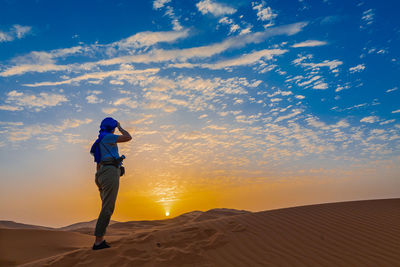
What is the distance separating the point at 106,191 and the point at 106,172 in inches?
14.3

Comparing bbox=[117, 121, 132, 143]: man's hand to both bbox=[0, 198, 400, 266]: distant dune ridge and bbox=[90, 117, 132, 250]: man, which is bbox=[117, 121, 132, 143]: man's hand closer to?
bbox=[90, 117, 132, 250]: man

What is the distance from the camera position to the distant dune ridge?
4.59 meters

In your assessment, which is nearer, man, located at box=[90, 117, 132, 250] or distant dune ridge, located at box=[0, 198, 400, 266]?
distant dune ridge, located at box=[0, 198, 400, 266]

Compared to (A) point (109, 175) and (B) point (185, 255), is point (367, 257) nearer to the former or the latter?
(B) point (185, 255)

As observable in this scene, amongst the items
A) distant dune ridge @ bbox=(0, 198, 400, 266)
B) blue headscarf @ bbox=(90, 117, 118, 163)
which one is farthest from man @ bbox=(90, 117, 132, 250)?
distant dune ridge @ bbox=(0, 198, 400, 266)

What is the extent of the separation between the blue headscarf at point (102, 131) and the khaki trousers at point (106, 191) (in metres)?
0.25

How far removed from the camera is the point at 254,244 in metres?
5.27

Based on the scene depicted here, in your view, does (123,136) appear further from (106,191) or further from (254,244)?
(254,244)

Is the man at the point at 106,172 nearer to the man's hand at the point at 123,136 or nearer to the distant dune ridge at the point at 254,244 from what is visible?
the man's hand at the point at 123,136

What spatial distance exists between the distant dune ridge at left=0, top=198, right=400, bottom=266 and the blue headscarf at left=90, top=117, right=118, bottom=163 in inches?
71.1

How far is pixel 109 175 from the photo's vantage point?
5.29 m

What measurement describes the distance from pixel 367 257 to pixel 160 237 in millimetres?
3868

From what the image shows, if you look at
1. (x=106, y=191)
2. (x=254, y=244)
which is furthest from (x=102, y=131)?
(x=254, y=244)

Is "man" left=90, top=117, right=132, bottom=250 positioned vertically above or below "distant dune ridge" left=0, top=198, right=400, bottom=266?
above
